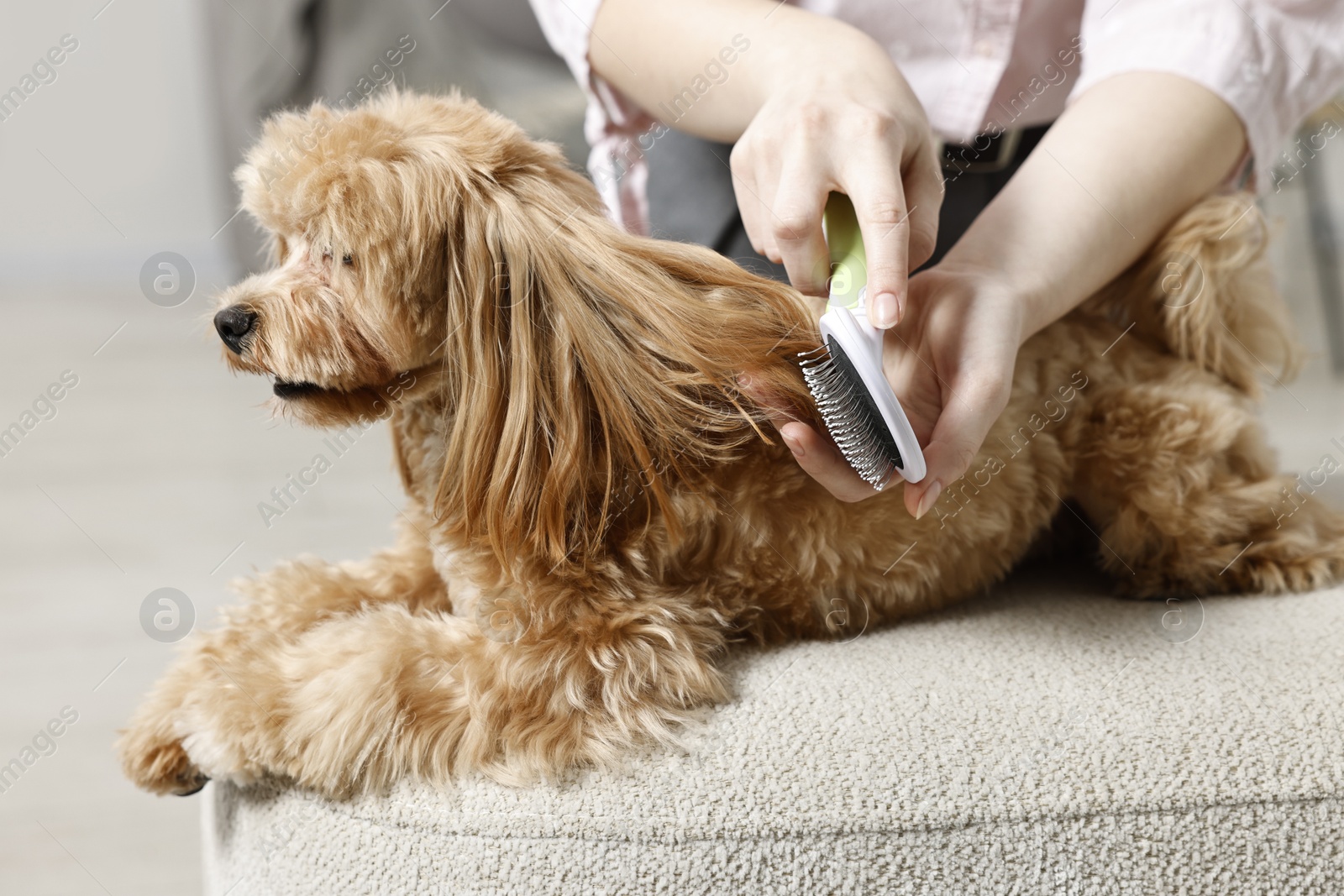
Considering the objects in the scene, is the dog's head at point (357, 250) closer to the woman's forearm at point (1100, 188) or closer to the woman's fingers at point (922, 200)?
the woman's fingers at point (922, 200)

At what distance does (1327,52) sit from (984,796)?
2.92 feet

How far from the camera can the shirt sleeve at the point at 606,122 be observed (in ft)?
3.70

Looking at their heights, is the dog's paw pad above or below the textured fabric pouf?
above

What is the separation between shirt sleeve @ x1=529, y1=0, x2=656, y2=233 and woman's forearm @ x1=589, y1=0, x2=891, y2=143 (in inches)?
0.7

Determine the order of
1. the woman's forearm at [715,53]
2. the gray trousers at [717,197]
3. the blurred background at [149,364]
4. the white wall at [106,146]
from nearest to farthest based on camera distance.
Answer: the woman's forearm at [715,53] → the gray trousers at [717,197] → the blurred background at [149,364] → the white wall at [106,146]

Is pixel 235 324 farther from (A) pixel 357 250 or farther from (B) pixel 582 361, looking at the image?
(B) pixel 582 361

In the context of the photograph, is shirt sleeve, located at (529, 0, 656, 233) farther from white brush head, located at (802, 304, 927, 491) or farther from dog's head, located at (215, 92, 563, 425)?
white brush head, located at (802, 304, 927, 491)

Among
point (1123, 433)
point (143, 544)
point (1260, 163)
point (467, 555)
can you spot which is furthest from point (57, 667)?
point (1260, 163)

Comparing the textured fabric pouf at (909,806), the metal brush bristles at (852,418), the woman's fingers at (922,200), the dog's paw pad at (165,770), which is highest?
the woman's fingers at (922,200)

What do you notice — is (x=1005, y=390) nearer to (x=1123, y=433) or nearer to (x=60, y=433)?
(x=1123, y=433)

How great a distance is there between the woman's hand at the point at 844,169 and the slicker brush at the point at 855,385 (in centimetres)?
2

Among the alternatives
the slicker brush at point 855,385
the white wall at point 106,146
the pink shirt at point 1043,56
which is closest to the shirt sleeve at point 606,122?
the pink shirt at point 1043,56

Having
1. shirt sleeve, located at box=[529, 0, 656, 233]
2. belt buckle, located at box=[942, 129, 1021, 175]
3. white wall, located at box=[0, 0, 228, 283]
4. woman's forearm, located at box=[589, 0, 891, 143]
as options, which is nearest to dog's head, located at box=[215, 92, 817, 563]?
woman's forearm, located at box=[589, 0, 891, 143]

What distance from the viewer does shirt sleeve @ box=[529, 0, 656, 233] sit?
1.13m
